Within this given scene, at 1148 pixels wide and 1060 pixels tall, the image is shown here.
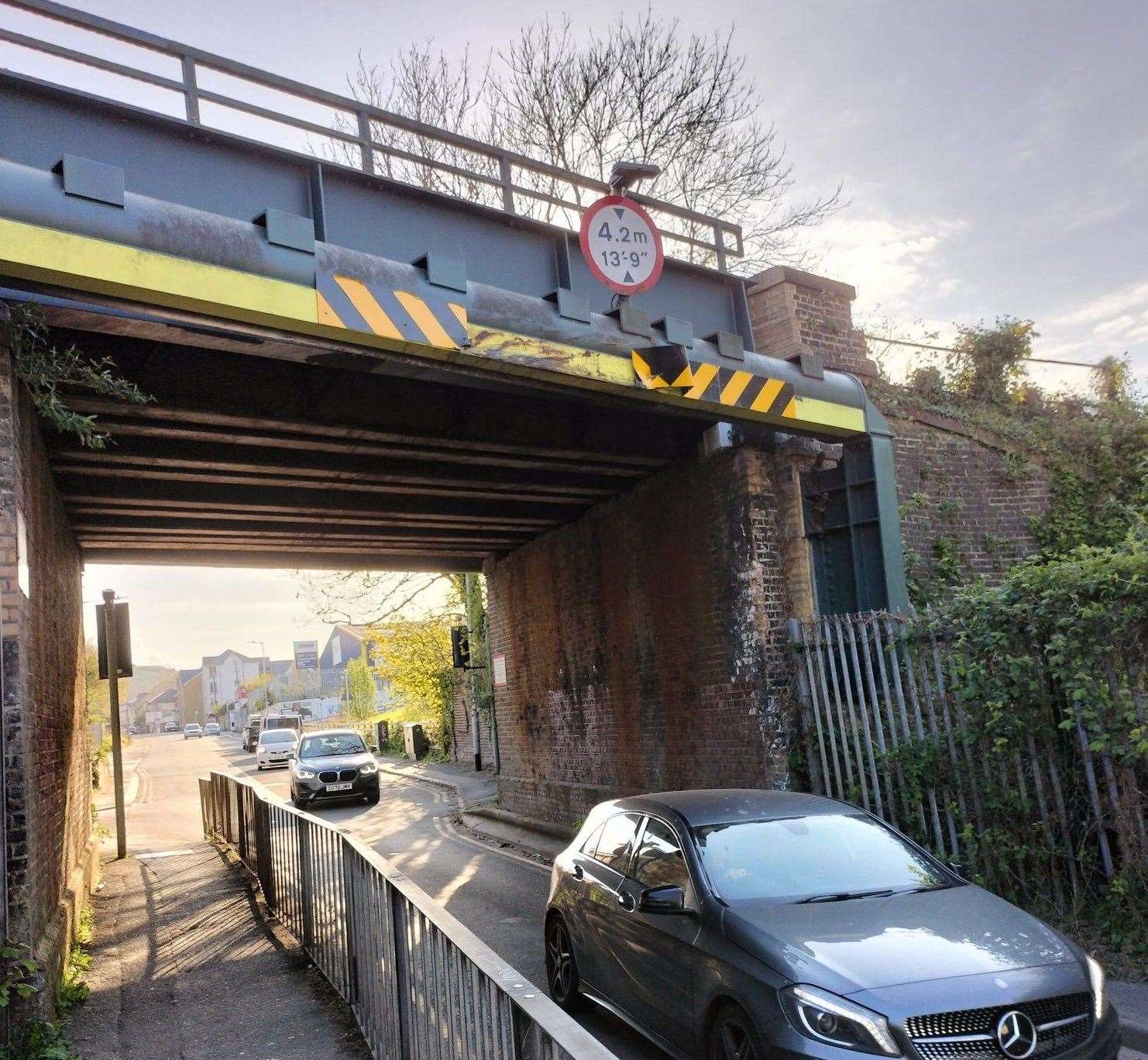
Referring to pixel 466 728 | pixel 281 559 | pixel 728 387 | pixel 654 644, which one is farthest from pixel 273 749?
pixel 728 387

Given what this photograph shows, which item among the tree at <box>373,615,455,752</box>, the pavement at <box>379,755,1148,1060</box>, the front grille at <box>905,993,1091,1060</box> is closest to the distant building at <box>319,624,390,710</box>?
the tree at <box>373,615,455,752</box>

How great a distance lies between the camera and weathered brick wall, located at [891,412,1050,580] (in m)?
12.4

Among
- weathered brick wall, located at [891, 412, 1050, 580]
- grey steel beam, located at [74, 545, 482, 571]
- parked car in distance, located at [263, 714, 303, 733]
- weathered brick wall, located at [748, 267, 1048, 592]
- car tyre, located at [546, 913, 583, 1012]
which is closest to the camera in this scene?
car tyre, located at [546, 913, 583, 1012]

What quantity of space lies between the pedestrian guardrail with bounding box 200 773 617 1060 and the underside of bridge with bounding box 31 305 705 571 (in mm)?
3418

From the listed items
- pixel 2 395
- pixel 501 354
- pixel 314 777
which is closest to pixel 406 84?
pixel 314 777

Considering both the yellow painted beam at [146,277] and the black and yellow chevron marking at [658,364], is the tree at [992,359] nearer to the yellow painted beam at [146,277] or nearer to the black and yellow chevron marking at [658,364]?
the black and yellow chevron marking at [658,364]

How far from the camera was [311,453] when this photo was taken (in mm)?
10305

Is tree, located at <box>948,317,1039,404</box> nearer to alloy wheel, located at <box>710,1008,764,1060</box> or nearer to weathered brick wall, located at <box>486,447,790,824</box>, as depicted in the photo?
weathered brick wall, located at <box>486,447,790,824</box>

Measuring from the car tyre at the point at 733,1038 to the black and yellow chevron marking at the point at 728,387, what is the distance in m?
5.25

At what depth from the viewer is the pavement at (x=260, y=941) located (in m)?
5.90

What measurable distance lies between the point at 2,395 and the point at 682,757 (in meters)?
8.20

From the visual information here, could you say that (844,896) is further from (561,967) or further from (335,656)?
(335,656)

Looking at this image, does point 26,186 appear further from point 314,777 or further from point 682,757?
point 314,777

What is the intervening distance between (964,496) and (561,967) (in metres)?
9.07
